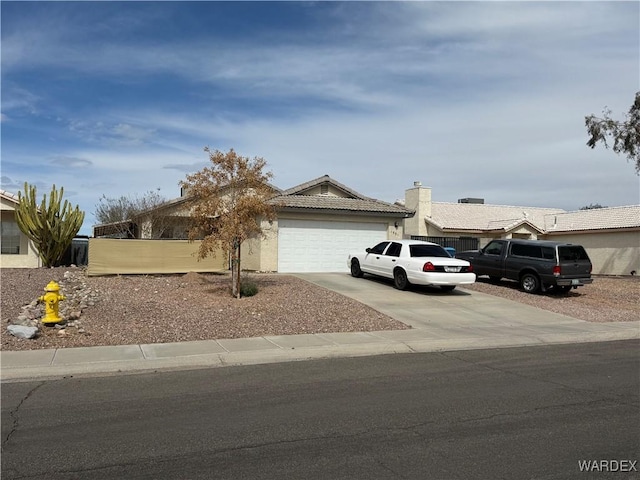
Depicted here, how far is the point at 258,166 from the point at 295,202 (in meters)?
7.59

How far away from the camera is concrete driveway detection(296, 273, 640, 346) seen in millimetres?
12922

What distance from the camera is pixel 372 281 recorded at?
20.2 metres

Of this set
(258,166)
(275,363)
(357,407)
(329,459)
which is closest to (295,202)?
(258,166)

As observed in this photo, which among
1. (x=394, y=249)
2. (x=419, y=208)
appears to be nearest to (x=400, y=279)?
(x=394, y=249)

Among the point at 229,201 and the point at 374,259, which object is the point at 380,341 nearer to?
the point at 229,201

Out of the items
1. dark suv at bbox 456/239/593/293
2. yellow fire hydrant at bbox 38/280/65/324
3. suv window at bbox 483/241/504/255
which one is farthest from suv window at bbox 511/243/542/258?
yellow fire hydrant at bbox 38/280/65/324

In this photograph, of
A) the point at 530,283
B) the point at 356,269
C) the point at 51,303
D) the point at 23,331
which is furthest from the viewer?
the point at 356,269

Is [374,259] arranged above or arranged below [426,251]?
below

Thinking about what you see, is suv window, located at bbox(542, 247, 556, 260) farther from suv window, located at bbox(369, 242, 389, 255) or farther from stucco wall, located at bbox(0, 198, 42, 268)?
stucco wall, located at bbox(0, 198, 42, 268)

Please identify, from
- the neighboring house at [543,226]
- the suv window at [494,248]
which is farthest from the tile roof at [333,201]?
the neighboring house at [543,226]

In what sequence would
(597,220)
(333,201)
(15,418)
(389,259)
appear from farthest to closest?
(597,220) → (333,201) → (389,259) → (15,418)

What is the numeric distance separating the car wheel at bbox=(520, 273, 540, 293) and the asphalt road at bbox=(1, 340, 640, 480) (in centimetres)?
1042

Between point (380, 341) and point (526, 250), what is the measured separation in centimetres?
1092

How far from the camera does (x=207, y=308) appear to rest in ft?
45.3
